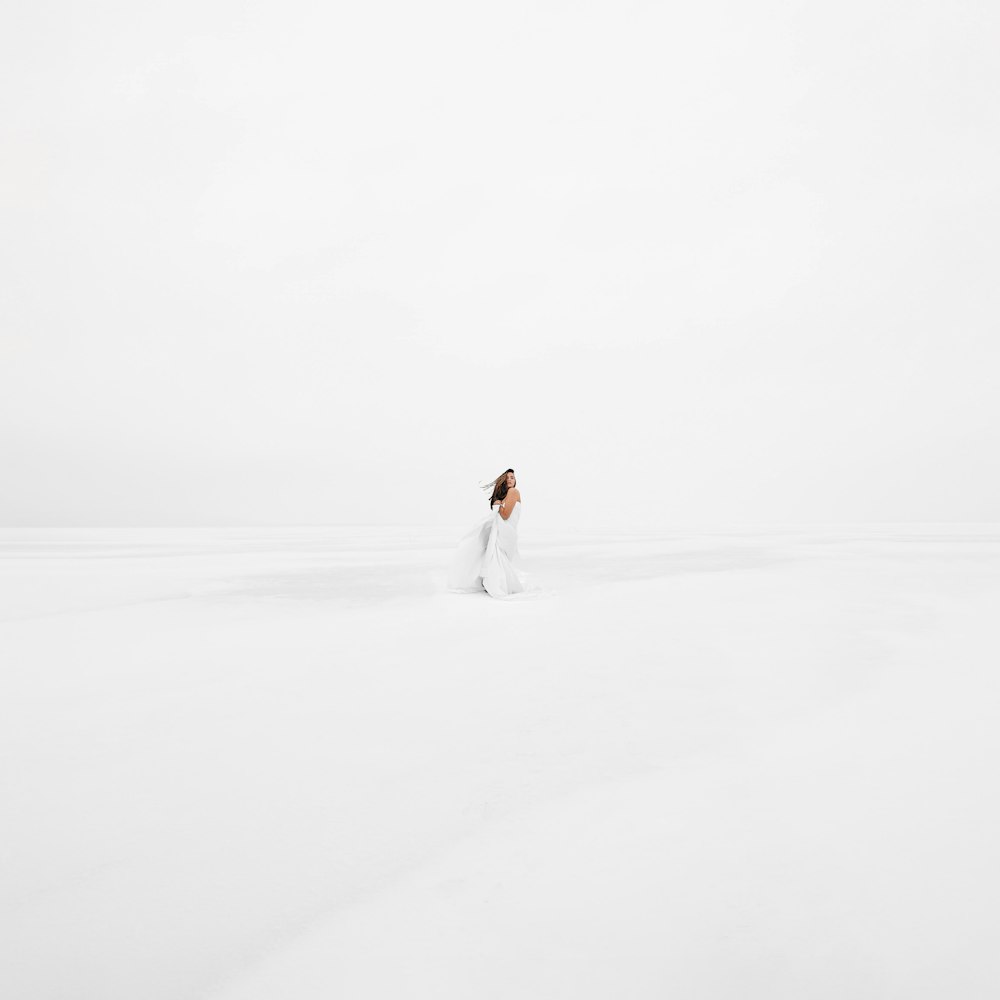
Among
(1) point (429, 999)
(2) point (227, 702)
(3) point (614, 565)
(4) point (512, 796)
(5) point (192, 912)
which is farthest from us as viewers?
(3) point (614, 565)

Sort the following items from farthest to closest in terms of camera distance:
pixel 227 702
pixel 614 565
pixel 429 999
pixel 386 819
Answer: pixel 614 565, pixel 227 702, pixel 386 819, pixel 429 999

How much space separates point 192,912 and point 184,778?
3.71 ft

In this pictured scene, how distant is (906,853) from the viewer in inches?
108

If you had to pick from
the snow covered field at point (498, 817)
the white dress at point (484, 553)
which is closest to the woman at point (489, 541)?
the white dress at point (484, 553)

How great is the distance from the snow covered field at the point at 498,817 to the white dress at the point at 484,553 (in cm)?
395

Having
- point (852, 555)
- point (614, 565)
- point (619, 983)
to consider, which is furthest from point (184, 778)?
point (852, 555)

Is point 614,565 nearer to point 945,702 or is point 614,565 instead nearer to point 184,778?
point 945,702

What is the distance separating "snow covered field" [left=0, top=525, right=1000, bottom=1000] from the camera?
7.16 feet

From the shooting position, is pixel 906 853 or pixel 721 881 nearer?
pixel 721 881

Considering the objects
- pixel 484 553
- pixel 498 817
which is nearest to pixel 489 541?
pixel 484 553

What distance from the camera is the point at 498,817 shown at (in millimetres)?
3070

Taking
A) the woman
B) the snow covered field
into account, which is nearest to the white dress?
the woman

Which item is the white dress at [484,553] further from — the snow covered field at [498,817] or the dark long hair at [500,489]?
the snow covered field at [498,817]

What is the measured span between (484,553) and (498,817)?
7.97m
